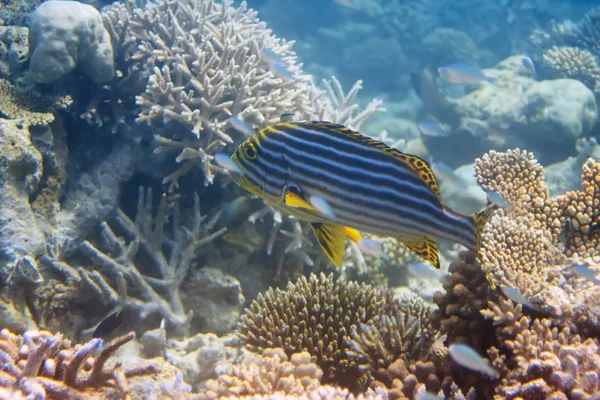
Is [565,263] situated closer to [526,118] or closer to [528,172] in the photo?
[528,172]

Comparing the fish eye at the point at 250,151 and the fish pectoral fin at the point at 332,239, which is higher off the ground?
the fish eye at the point at 250,151

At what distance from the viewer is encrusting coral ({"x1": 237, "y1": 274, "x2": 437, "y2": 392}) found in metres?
3.24

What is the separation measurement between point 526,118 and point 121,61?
946cm

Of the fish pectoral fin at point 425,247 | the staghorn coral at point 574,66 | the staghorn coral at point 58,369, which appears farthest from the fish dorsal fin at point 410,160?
the staghorn coral at point 574,66

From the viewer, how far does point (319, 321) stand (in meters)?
3.66

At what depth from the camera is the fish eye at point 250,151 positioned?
7.57ft

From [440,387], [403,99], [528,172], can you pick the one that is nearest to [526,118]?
[403,99]

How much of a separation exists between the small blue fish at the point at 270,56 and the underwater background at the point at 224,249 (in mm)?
37

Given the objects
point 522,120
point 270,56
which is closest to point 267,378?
point 270,56

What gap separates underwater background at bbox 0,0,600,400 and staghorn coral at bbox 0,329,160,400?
1 cm

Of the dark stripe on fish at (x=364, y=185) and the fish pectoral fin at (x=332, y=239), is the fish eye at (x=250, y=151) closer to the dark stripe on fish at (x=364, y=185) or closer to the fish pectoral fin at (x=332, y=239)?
the dark stripe on fish at (x=364, y=185)

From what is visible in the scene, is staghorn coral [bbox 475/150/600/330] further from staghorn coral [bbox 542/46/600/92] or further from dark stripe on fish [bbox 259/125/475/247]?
staghorn coral [bbox 542/46/600/92]

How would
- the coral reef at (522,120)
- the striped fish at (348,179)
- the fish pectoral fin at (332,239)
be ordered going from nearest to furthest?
the striped fish at (348,179)
the fish pectoral fin at (332,239)
the coral reef at (522,120)

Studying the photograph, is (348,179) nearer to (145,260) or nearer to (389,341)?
(389,341)
